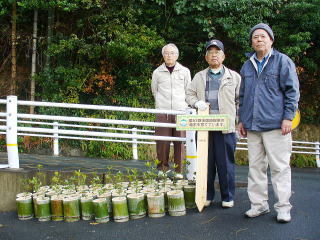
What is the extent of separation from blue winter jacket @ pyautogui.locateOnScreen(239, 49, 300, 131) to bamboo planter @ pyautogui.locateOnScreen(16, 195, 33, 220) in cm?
277

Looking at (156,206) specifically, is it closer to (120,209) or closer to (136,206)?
(136,206)

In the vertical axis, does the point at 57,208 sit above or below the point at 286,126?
below

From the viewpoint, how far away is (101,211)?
14.8ft

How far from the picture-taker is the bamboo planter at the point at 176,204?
Result: 455 cm

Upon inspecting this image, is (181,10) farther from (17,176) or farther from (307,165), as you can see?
(17,176)

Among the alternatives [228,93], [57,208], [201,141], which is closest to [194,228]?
[201,141]

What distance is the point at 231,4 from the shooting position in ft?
42.4

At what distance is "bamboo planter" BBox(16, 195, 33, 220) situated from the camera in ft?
15.9

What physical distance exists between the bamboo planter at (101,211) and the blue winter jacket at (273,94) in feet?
6.00

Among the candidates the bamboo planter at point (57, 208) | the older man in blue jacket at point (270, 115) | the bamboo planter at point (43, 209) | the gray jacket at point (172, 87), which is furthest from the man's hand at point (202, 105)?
the bamboo planter at point (43, 209)

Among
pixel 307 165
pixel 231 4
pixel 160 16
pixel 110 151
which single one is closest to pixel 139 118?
pixel 110 151

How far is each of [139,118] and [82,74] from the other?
105 inches

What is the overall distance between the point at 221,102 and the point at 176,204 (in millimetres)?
1291

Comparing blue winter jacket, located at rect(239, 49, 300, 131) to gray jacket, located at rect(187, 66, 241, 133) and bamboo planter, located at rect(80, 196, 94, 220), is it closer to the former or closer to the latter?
gray jacket, located at rect(187, 66, 241, 133)
